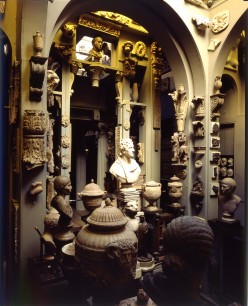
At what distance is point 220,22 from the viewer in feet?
15.3

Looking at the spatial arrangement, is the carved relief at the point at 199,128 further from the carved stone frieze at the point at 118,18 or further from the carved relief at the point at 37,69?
the carved stone frieze at the point at 118,18

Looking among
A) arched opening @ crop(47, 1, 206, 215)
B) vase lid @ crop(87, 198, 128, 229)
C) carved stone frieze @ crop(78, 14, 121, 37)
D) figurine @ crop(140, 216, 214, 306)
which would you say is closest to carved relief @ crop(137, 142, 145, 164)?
arched opening @ crop(47, 1, 206, 215)

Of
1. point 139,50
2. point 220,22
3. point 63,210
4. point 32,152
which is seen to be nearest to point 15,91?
point 32,152

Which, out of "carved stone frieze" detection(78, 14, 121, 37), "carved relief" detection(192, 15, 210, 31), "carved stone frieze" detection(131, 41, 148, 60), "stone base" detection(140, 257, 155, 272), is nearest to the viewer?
"stone base" detection(140, 257, 155, 272)

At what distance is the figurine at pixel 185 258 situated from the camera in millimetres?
1703

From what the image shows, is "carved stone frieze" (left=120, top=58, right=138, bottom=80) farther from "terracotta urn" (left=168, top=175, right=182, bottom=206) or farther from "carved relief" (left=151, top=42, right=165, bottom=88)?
"terracotta urn" (left=168, top=175, right=182, bottom=206)

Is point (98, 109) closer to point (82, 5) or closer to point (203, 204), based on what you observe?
point (82, 5)

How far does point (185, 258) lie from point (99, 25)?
5699 millimetres

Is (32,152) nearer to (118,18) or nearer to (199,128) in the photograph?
(199,128)

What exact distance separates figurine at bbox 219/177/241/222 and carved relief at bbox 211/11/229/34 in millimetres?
2810

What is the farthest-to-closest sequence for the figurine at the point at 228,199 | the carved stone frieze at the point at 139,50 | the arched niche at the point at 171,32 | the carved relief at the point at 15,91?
the carved stone frieze at the point at 139,50
the arched niche at the point at 171,32
the figurine at the point at 228,199
the carved relief at the point at 15,91

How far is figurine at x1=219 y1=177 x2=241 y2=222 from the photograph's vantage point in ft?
13.8

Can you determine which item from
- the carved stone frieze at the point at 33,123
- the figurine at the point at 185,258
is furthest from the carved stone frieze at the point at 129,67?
the figurine at the point at 185,258

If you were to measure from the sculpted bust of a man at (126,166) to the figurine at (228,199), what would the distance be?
155 centimetres
